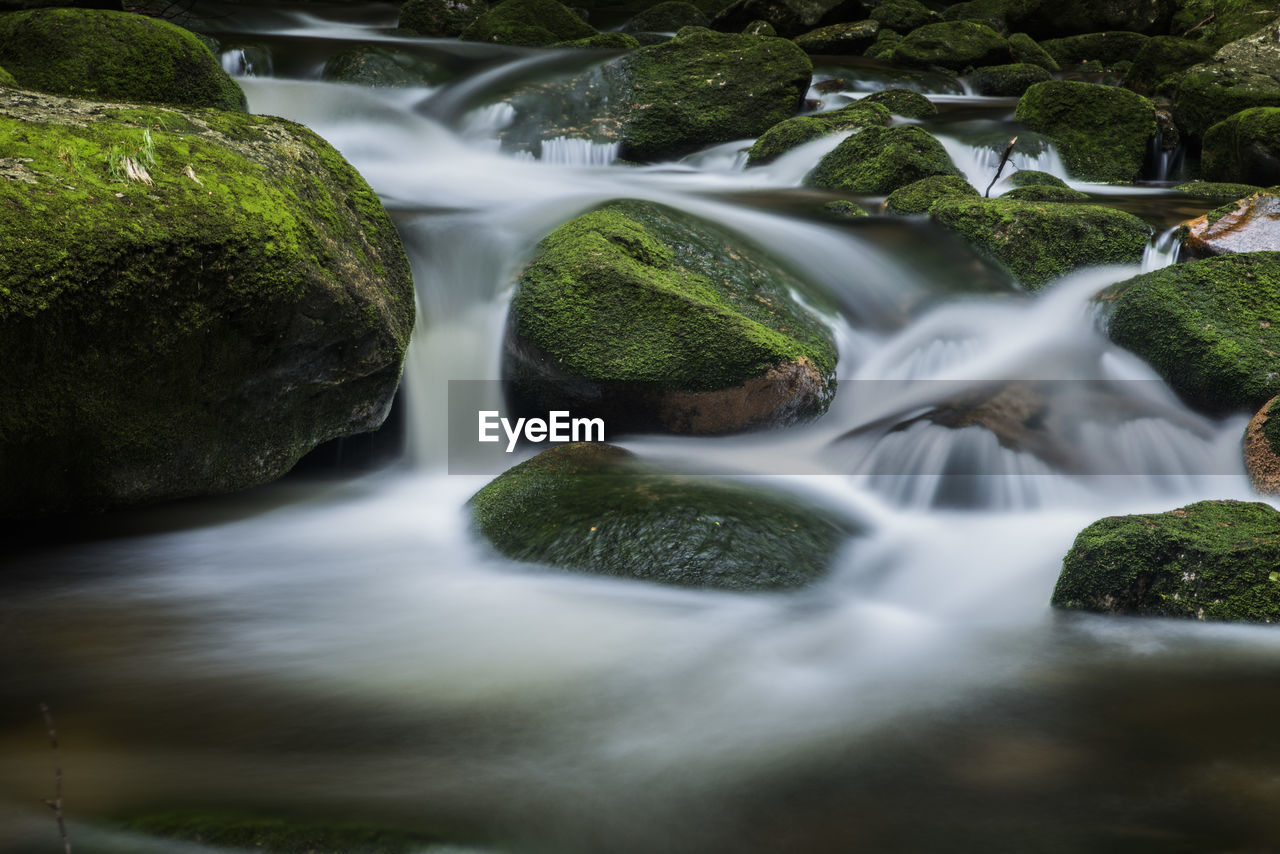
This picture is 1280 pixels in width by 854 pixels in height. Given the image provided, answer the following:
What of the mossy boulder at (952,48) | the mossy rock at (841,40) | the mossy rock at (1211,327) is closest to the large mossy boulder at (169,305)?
the mossy rock at (1211,327)

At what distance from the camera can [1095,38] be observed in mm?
19266

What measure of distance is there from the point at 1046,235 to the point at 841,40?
11661mm

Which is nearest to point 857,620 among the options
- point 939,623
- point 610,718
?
point 939,623

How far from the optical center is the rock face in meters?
7.15

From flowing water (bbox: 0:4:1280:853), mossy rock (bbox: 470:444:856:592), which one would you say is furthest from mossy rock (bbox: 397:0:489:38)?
mossy rock (bbox: 470:444:856:592)

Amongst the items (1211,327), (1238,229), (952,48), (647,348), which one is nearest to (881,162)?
(1238,229)

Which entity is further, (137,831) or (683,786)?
(683,786)

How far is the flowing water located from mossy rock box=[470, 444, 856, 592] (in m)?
0.12

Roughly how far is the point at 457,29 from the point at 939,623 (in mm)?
15238

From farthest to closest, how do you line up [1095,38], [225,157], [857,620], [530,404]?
[1095,38] → [530,404] → [225,157] → [857,620]

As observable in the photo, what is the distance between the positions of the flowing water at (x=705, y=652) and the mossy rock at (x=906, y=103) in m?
5.76

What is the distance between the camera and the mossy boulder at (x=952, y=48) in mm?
16219

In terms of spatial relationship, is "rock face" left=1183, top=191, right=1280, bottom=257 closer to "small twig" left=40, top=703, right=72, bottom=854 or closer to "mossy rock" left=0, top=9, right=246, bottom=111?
"mossy rock" left=0, top=9, right=246, bottom=111

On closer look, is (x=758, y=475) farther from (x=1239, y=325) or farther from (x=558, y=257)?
(x=1239, y=325)
